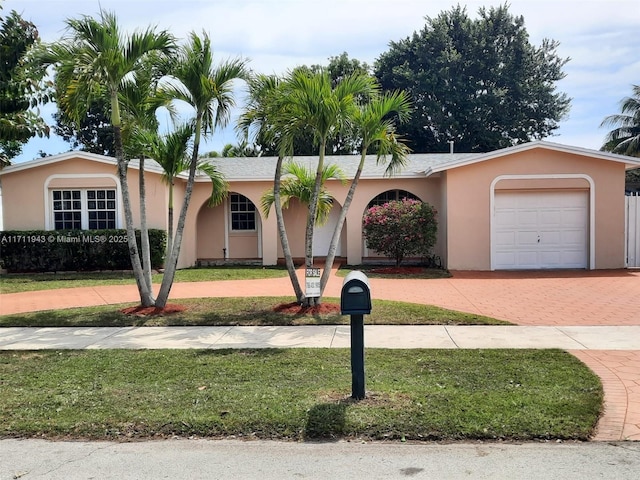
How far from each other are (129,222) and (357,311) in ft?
20.5

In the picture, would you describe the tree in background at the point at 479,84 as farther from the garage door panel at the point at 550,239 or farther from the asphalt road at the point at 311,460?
the asphalt road at the point at 311,460

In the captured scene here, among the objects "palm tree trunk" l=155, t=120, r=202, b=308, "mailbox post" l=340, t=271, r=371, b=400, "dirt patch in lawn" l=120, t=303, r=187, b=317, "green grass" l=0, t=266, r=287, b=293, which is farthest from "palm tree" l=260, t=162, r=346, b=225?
"mailbox post" l=340, t=271, r=371, b=400

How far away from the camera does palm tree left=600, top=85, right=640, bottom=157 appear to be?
30.5 meters

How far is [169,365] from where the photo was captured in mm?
6723

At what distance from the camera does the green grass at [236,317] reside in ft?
30.3

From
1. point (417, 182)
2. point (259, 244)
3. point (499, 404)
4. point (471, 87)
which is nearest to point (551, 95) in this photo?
point (471, 87)

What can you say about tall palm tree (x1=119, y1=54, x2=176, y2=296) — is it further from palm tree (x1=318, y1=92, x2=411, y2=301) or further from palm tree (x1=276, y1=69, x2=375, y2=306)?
palm tree (x1=318, y1=92, x2=411, y2=301)

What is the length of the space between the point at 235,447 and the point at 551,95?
36.1 meters

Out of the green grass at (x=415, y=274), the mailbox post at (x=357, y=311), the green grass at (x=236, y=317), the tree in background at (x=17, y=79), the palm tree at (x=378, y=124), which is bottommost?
the green grass at (x=236, y=317)

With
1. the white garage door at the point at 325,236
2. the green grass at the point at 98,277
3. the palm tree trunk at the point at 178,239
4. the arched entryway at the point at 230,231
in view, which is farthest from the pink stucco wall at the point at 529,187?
the palm tree trunk at the point at 178,239

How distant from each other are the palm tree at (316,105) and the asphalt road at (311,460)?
5640mm

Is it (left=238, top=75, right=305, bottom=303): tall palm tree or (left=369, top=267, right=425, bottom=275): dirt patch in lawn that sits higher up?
(left=238, top=75, right=305, bottom=303): tall palm tree

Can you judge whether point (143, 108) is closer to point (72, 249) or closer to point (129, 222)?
point (129, 222)

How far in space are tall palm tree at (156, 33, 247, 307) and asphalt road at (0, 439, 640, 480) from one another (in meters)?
6.00
